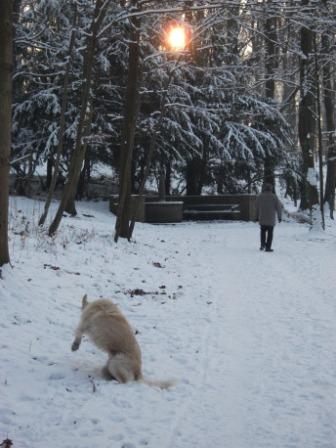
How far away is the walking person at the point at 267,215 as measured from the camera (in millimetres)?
16047

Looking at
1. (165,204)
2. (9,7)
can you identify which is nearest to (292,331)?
→ (9,7)

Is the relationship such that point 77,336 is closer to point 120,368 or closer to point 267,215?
point 120,368

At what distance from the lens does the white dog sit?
17.7 ft

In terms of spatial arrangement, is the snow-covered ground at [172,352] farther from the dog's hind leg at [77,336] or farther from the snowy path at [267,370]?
the dog's hind leg at [77,336]

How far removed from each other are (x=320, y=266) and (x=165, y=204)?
12.4 meters

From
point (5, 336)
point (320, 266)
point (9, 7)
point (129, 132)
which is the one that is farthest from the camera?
point (129, 132)

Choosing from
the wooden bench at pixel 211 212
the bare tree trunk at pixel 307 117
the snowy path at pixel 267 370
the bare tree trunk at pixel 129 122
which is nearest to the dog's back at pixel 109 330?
the snowy path at pixel 267 370

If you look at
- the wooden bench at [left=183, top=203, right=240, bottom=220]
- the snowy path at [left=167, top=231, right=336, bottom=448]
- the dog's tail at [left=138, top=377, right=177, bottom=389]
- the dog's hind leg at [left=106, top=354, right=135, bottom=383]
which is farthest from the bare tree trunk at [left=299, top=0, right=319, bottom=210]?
the dog's hind leg at [left=106, top=354, right=135, bottom=383]

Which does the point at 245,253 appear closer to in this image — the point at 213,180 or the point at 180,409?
the point at 180,409

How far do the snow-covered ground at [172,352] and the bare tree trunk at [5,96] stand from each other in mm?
1027

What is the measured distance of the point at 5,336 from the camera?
623cm

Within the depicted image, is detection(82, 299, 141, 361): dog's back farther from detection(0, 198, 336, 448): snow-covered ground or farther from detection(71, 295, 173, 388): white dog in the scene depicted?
detection(0, 198, 336, 448): snow-covered ground

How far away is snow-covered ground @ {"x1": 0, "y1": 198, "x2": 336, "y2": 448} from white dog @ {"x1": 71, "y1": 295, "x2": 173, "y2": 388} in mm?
141

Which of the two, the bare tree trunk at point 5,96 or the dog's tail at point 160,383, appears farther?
the bare tree trunk at point 5,96
